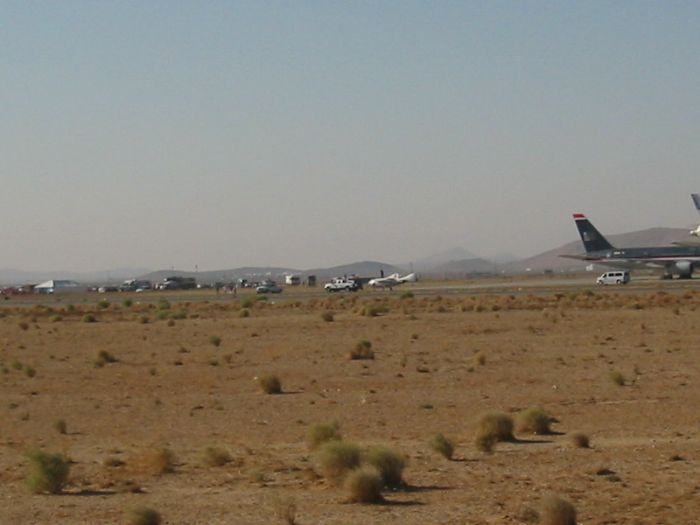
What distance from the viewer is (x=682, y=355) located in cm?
3944

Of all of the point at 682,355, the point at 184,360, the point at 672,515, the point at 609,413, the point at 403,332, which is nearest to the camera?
the point at 672,515

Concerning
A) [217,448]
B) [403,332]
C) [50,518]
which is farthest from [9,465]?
[403,332]

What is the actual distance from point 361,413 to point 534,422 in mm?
5428

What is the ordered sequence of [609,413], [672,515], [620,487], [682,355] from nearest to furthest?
[672,515]
[620,487]
[609,413]
[682,355]

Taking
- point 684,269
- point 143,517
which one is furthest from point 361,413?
point 684,269

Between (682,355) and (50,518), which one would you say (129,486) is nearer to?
(50,518)

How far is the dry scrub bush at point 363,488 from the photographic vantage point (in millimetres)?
16047

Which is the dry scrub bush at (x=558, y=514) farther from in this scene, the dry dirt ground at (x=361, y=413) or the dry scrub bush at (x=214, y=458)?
the dry scrub bush at (x=214, y=458)

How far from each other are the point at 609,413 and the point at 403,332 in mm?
27302

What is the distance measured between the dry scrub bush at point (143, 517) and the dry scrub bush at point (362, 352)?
27081mm

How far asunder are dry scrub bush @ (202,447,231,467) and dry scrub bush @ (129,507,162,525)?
478 centimetres

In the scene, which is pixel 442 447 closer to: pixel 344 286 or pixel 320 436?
pixel 320 436

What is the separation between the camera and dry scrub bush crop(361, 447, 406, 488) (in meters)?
17.0

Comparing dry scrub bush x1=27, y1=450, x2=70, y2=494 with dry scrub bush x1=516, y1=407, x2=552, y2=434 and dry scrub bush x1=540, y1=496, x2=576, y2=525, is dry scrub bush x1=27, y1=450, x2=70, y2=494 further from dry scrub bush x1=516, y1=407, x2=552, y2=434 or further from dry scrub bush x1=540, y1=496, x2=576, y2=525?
dry scrub bush x1=516, y1=407, x2=552, y2=434
